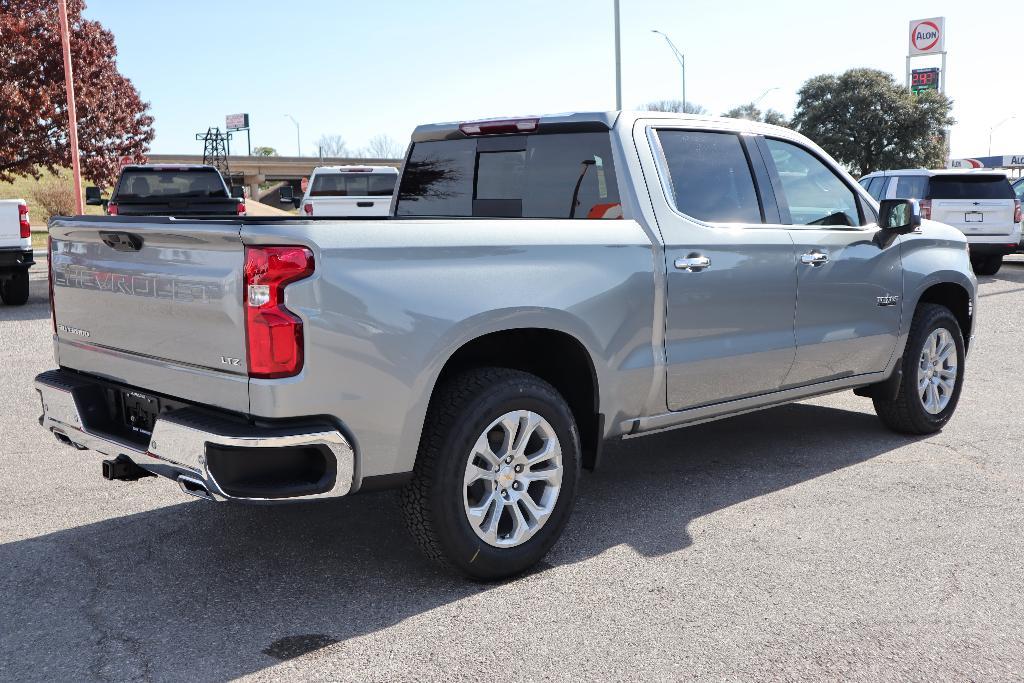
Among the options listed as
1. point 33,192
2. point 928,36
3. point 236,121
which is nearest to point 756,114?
point 928,36

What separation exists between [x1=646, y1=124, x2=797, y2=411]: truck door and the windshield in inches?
523

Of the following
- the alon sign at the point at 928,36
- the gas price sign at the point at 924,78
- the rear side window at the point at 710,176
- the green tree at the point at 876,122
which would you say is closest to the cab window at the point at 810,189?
the rear side window at the point at 710,176

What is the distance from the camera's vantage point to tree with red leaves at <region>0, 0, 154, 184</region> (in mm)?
30516

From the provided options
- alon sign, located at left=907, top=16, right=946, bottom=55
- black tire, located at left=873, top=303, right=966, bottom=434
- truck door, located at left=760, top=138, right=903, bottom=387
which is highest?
alon sign, located at left=907, top=16, right=946, bottom=55

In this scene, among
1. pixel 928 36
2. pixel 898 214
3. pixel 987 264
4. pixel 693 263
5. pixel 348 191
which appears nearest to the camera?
pixel 693 263

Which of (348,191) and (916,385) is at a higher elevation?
(348,191)

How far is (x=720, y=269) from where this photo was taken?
15.6 ft

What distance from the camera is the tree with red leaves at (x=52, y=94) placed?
30.5 meters

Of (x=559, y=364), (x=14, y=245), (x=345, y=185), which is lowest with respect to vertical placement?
(x=559, y=364)

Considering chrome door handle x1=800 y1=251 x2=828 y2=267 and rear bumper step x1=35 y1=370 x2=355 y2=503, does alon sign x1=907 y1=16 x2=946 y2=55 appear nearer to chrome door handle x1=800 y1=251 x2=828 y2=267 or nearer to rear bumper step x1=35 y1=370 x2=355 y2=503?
chrome door handle x1=800 y1=251 x2=828 y2=267

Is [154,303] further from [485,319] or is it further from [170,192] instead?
[170,192]

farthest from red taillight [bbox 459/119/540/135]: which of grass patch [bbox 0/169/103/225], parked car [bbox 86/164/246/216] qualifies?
grass patch [bbox 0/169/103/225]

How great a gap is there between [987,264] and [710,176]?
51.7 ft

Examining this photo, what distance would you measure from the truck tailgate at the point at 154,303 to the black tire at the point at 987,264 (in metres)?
17.5
